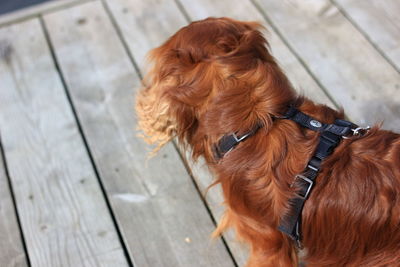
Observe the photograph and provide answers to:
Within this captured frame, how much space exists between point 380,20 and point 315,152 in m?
1.47

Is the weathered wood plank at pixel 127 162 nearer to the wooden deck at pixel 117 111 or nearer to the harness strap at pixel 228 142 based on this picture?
the wooden deck at pixel 117 111

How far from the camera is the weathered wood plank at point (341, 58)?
2199 mm

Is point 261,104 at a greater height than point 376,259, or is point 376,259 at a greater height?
point 261,104

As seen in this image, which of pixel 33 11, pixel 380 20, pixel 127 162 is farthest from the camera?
pixel 33 11

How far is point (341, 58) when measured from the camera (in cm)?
239

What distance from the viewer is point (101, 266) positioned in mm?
1880

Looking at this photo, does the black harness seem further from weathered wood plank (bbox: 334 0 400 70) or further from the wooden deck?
weathered wood plank (bbox: 334 0 400 70)

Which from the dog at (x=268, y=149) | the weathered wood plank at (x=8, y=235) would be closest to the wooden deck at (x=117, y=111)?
the weathered wood plank at (x=8, y=235)

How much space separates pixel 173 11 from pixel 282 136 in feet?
5.03

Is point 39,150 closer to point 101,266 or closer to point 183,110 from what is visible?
point 101,266

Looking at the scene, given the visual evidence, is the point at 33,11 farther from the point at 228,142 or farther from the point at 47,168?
the point at 228,142

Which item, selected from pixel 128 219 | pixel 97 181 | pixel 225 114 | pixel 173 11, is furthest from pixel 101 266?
pixel 173 11

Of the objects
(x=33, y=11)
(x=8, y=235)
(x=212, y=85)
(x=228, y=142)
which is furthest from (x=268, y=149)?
(x=33, y=11)

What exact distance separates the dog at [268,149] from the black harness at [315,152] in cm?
1
